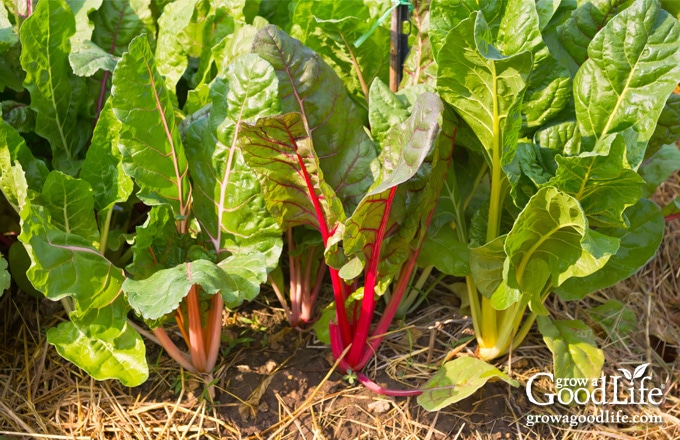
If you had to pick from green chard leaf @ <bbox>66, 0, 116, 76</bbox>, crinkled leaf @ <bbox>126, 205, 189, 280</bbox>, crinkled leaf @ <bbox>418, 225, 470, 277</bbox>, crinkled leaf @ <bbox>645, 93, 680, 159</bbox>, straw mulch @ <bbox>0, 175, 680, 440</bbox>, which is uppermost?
Answer: green chard leaf @ <bbox>66, 0, 116, 76</bbox>

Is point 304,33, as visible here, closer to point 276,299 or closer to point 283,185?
point 283,185

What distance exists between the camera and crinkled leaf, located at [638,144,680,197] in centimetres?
160

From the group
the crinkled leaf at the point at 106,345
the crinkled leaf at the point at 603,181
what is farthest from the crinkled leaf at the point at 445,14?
the crinkled leaf at the point at 106,345

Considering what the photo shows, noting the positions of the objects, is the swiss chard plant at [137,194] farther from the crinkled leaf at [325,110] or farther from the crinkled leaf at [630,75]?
the crinkled leaf at [630,75]

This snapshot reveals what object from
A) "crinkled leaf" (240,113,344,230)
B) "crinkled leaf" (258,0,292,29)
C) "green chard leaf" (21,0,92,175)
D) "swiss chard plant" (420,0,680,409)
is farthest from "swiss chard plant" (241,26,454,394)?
"crinkled leaf" (258,0,292,29)

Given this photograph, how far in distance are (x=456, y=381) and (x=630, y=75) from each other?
26.9 inches

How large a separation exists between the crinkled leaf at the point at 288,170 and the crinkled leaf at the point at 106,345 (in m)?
0.37

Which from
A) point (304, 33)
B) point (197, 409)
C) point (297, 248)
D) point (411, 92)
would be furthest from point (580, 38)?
point (197, 409)

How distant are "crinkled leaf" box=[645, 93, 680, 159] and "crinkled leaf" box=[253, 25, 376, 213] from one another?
576 mm

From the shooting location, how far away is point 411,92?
147 centimetres

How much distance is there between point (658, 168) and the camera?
161cm

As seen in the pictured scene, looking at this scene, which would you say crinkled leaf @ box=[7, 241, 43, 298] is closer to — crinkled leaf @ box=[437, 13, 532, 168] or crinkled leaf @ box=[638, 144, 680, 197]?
crinkled leaf @ box=[437, 13, 532, 168]

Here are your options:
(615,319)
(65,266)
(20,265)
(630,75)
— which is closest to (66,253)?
(65,266)

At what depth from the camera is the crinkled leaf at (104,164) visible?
4.50 ft
